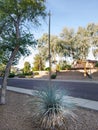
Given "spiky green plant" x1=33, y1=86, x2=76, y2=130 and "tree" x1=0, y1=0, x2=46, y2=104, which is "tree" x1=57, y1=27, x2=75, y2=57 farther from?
"spiky green plant" x1=33, y1=86, x2=76, y2=130

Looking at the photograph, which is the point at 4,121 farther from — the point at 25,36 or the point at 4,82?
the point at 25,36

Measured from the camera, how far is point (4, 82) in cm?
921

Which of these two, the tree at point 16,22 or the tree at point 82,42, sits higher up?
the tree at point 82,42

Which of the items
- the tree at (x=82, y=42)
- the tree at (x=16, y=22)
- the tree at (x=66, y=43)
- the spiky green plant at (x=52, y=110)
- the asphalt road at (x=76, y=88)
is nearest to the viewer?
the spiky green plant at (x=52, y=110)

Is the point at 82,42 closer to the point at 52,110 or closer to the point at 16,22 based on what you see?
the point at 16,22

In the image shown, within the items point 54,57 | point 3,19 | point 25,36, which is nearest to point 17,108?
point 25,36

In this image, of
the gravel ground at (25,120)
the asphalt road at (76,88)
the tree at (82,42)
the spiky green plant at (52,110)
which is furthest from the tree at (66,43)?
the spiky green plant at (52,110)

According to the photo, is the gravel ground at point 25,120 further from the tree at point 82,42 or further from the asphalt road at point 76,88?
the tree at point 82,42

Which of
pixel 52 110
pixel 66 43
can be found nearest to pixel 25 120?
pixel 52 110

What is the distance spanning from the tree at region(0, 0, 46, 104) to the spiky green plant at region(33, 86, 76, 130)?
3390 mm

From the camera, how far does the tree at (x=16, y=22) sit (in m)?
8.89

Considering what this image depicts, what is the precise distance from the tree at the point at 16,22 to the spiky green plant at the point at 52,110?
339 cm

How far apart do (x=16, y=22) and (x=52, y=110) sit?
17.4ft

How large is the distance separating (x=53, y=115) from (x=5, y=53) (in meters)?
5.72
